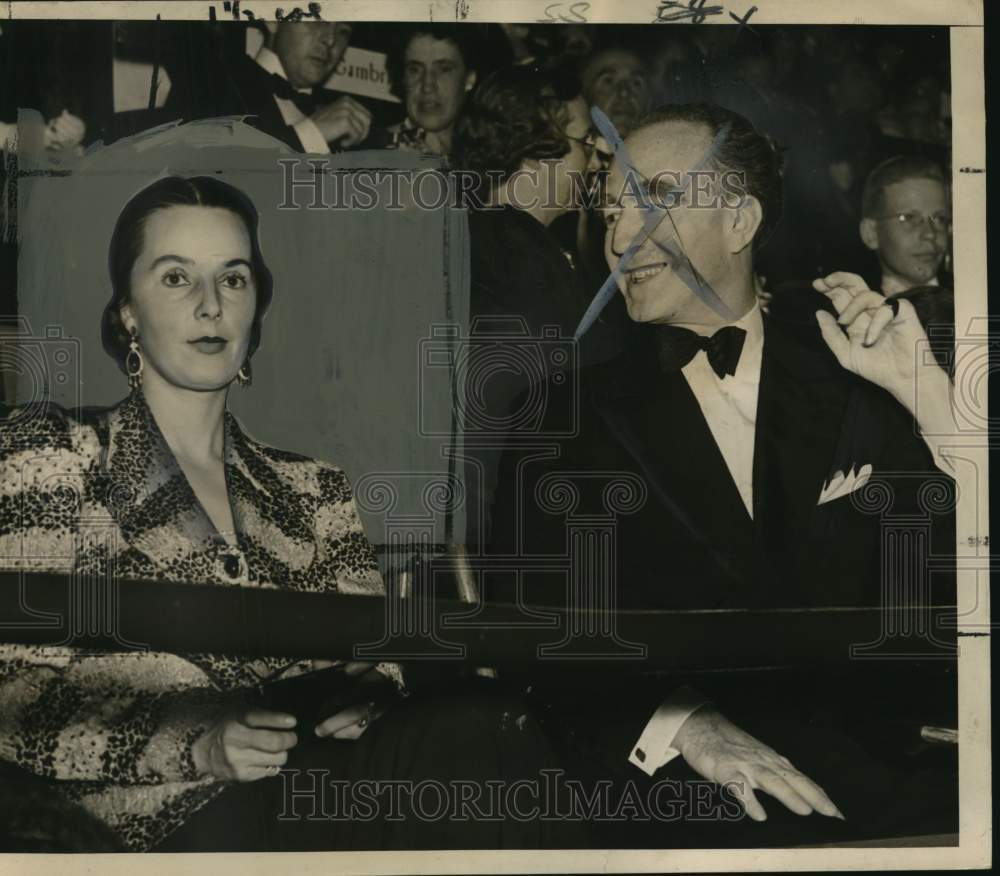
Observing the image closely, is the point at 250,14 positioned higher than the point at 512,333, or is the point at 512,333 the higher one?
the point at 250,14

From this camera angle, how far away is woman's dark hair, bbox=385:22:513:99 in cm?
259

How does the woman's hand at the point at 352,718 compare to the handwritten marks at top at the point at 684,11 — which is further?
the handwritten marks at top at the point at 684,11

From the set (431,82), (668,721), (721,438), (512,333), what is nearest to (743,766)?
(668,721)

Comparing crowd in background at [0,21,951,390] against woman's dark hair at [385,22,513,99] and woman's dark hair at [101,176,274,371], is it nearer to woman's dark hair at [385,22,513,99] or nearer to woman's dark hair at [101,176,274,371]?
woman's dark hair at [385,22,513,99]

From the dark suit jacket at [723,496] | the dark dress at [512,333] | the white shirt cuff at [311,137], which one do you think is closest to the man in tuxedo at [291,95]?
the white shirt cuff at [311,137]

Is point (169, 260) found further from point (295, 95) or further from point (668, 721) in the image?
point (668, 721)

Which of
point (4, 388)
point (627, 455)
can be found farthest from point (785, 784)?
point (4, 388)

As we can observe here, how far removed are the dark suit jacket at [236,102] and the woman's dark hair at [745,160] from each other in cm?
85

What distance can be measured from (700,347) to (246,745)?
1326 mm

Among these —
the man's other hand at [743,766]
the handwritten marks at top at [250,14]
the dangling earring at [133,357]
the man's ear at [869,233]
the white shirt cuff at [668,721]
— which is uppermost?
the handwritten marks at top at [250,14]

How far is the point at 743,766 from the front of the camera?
2.54 m

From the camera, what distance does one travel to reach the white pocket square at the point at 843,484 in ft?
8.47

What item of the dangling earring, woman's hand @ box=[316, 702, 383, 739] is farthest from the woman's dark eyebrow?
woman's hand @ box=[316, 702, 383, 739]

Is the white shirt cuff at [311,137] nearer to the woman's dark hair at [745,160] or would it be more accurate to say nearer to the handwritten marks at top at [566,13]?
the handwritten marks at top at [566,13]
